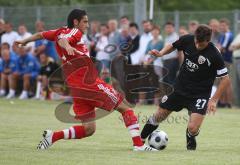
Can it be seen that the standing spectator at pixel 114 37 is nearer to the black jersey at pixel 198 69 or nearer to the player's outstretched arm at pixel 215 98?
the black jersey at pixel 198 69

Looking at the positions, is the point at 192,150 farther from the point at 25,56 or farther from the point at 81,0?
the point at 81,0

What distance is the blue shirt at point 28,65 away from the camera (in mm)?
24156

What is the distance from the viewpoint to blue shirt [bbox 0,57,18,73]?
81.0 ft

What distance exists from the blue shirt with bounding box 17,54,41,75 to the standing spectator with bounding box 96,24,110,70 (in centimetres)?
256

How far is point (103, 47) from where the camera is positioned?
22.5 m

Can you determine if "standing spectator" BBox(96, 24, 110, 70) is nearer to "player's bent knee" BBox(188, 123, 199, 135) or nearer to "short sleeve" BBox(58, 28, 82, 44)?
"player's bent knee" BBox(188, 123, 199, 135)

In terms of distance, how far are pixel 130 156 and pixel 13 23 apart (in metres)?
17.2

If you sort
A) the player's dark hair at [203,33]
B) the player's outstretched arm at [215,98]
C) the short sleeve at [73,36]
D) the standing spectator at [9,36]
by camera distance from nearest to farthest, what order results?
the short sleeve at [73,36] < the player's dark hair at [203,33] < the player's outstretched arm at [215,98] < the standing spectator at [9,36]

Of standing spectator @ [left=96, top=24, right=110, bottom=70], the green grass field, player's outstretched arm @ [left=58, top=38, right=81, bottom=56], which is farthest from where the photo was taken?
standing spectator @ [left=96, top=24, right=110, bottom=70]

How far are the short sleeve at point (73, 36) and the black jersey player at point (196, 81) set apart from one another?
1334 millimetres

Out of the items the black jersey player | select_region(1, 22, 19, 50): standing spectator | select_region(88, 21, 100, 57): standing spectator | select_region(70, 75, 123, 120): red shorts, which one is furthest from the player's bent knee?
select_region(1, 22, 19, 50): standing spectator

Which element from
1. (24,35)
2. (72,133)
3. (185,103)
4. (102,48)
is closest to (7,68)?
(24,35)

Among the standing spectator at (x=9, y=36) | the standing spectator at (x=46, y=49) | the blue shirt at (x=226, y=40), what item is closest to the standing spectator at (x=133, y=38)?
the blue shirt at (x=226, y=40)

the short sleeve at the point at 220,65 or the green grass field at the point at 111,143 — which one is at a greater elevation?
the short sleeve at the point at 220,65
